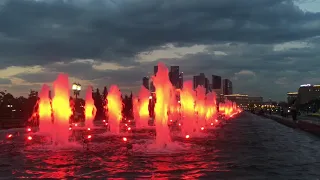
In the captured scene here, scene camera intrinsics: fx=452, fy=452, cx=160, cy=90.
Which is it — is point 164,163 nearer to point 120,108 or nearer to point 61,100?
point 61,100

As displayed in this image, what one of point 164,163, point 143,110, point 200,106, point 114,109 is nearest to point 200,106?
point 200,106

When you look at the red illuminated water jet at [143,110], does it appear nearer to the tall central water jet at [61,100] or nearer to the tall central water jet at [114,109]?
the tall central water jet at [114,109]

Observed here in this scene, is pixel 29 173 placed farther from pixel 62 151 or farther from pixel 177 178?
pixel 62 151

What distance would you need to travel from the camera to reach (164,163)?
54.6ft

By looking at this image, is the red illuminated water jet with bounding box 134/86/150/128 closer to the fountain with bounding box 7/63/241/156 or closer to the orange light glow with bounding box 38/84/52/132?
the fountain with bounding box 7/63/241/156

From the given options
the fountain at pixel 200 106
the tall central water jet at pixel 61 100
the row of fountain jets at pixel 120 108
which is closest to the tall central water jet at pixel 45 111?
the row of fountain jets at pixel 120 108

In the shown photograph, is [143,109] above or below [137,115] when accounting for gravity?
above

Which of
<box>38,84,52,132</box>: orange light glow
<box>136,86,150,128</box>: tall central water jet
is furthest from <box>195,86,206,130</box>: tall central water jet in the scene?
<box>38,84,52,132</box>: orange light glow

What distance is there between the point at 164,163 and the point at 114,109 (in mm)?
24956

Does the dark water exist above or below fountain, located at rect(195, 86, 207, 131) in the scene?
below

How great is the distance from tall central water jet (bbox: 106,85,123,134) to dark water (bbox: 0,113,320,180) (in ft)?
47.3

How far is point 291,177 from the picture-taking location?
1366 centimetres

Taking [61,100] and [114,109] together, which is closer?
[61,100]

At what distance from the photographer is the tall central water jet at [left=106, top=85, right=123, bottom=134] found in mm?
36969
